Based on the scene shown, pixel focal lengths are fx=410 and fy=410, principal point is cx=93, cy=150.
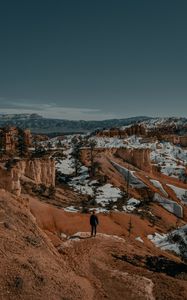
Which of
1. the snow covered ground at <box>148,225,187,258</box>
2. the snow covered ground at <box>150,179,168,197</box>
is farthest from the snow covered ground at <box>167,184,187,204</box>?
the snow covered ground at <box>148,225,187,258</box>

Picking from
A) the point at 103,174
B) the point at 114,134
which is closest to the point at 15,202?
the point at 103,174

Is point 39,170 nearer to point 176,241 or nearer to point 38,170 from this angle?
point 38,170

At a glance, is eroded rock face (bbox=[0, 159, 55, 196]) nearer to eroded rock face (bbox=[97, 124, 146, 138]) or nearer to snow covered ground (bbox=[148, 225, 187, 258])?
snow covered ground (bbox=[148, 225, 187, 258])

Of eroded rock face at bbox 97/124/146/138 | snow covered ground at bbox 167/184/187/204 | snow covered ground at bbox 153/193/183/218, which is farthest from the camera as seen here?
eroded rock face at bbox 97/124/146/138

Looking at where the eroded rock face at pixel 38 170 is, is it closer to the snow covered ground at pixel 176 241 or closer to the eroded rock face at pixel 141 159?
the snow covered ground at pixel 176 241

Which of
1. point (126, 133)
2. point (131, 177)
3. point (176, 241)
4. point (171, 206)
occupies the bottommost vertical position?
point (171, 206)

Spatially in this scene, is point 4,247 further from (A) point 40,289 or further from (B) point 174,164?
(B) point 174,164

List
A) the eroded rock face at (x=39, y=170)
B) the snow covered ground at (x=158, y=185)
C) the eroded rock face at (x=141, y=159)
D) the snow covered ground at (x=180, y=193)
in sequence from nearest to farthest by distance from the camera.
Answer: the eroded rock face at (x=39, y=170), the snow covered ground at (x=180, y=193), the snow covered ground at (x=158, y=185), the eroded rock face at (x=141, y=159)

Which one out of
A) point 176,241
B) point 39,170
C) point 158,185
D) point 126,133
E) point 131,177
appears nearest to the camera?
point 176,241

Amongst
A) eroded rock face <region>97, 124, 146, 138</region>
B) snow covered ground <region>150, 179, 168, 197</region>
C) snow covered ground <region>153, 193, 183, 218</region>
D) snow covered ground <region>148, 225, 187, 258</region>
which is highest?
eroded rock face <region>97, 124, 146, 138</region>

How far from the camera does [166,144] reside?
143250 mm

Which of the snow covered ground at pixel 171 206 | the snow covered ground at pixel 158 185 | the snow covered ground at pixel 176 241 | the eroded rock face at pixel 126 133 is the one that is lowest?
the snow covered ground at pixel 171 206

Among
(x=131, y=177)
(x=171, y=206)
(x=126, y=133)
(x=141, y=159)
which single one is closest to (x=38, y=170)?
(x=131, y=177)

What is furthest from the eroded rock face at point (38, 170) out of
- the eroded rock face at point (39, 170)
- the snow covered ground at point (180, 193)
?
the snow covered ground at point (180, 193)
